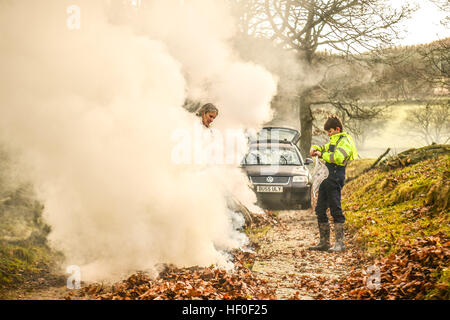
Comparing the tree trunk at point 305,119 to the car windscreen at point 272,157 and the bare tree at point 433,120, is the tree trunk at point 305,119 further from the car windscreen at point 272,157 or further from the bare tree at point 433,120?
the bare tree at point 433,120

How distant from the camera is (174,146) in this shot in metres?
5.51

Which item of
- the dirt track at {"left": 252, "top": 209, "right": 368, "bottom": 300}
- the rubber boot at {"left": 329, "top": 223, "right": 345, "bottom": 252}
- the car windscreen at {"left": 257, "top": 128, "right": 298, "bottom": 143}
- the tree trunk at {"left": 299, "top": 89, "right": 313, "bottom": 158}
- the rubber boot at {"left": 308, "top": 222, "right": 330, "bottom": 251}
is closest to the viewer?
the dirt track at {"left": 252, "top": 209, "right": 368, "bottom": 300}

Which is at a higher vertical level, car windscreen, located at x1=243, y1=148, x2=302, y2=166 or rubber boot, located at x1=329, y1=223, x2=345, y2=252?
car windscreen, located at x1=243, y1=148, x2=302, y2=166

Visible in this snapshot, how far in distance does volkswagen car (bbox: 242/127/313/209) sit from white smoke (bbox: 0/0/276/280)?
3981 mm

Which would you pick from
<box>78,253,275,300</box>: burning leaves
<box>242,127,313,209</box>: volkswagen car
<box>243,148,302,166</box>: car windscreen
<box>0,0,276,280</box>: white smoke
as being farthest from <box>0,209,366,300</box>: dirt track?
<box>243,148,302,166</box>: car windscreen

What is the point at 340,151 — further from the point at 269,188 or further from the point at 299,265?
the point at 269,188

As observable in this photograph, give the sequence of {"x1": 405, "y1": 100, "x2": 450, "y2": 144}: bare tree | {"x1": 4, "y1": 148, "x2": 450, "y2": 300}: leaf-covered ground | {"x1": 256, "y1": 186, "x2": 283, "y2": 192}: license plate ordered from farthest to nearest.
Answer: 1. {"x1": 405, "y1": 100, "x2": 450, "y2": 144}: bare tree
2. {"x1": 256, "y1": 186, "x2": 283, "y2": 192}: license plate
3. {"x1": 4, "y1": 148, "x2": 450, "y2": 300}: leaf-covered ground

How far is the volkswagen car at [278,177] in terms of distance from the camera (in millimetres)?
9688

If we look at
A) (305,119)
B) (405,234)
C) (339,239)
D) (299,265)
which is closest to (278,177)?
(339,239)

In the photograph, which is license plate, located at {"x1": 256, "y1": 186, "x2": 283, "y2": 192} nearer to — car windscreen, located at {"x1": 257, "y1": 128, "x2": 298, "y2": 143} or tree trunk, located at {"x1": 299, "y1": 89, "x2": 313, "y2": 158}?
car windscreen, located at {"x1": 257, "y1": 128, "x2": 298, "y2": 143}

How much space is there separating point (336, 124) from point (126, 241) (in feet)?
12.8

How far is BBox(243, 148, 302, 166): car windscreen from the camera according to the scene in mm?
10430

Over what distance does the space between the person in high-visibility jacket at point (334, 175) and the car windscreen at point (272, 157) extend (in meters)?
3.91
